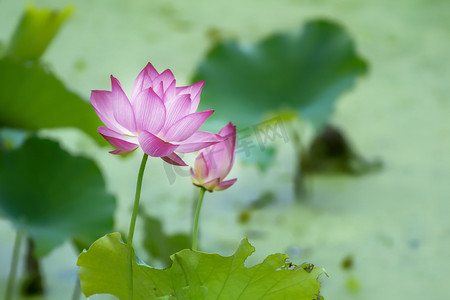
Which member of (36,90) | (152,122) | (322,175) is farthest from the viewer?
(322,175)

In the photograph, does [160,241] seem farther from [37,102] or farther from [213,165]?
[213,165]

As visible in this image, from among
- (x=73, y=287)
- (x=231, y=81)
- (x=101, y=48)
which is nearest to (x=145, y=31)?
(x=101, y=48)

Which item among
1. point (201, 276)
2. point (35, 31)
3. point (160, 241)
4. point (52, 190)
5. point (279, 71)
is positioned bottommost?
point (201, 276)

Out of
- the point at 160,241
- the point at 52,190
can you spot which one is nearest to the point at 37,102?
the point at 52,190

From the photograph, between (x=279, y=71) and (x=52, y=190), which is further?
(x=279, y=71)

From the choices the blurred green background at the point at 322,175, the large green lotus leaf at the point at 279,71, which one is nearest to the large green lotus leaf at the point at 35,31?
the blurred green background at the point at 322,175

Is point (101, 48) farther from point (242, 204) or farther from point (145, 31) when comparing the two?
point (242, 204)
